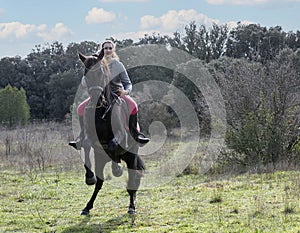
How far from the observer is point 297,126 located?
1309 centimetres

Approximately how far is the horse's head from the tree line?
22.7 feet

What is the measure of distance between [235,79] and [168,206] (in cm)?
646

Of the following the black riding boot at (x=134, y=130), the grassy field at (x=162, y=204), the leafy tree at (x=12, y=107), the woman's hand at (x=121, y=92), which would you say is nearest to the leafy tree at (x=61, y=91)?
the leafy tree at (x=12, y=107)

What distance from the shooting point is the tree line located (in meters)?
12.9

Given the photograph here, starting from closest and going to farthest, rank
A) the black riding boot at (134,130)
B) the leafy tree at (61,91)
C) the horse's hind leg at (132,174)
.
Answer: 1. the horse's hind leg at (132,174)
2. the black riding boot at (134,130)
3. the leafy tree at (61,91)

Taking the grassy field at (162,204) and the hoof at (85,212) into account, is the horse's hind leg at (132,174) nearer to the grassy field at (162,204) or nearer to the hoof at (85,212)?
the grassy field at (162,204)

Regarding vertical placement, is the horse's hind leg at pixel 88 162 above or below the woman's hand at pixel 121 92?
below

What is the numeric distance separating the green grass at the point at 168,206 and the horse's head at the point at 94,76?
189 cm

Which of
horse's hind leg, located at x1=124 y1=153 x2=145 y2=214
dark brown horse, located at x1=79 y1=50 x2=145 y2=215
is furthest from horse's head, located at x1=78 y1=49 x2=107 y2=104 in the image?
horse's hind leg, located at x1=124 y1=153 x2=145 y2=214

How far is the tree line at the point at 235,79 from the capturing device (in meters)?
12.9

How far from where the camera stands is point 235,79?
43.7ft

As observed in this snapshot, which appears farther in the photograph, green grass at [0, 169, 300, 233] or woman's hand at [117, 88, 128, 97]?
woman's hand at [117, 88, 128, 97]

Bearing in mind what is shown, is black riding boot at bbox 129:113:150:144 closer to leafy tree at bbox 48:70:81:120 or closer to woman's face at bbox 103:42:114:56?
woman's face at bbox 103:42:114:56

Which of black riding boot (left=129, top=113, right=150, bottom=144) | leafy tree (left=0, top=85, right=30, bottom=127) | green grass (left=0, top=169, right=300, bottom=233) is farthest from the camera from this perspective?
leafy tree (left=0, top=85, right=30, bottom=127)
